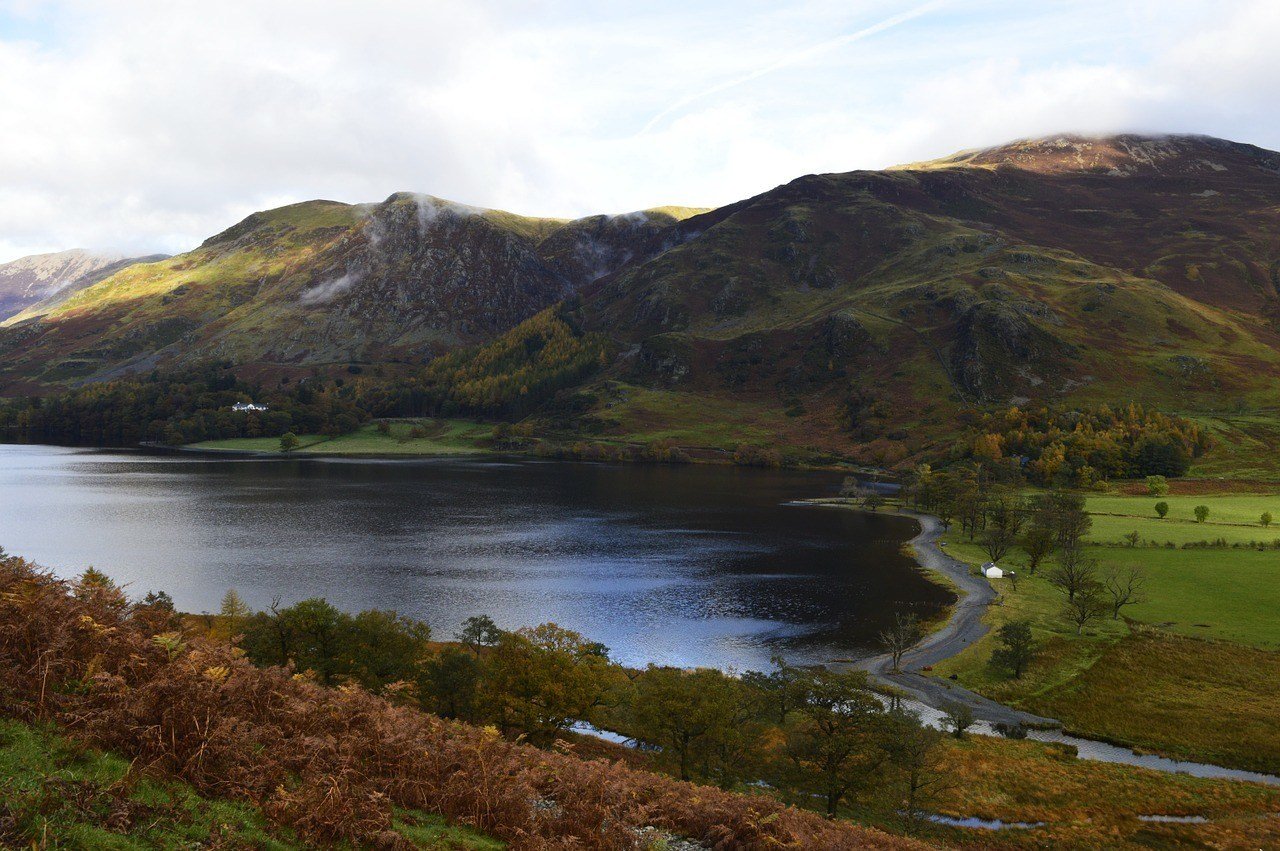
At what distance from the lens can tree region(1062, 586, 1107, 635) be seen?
8406 cm

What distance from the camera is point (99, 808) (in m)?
11.1

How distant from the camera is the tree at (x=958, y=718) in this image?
57.8m

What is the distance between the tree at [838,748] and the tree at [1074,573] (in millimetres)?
61764

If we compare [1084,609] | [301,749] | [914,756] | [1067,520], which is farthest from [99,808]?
[1067,520]

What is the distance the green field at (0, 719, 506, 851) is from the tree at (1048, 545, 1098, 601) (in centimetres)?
10002

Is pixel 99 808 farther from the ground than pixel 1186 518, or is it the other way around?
pixel 99 808

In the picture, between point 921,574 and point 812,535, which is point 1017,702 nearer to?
point 921,574

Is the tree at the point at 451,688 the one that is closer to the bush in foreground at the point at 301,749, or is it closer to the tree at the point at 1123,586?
the bush in foreground at the point at 301,749

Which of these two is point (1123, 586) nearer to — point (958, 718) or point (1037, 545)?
point (1037, 545)

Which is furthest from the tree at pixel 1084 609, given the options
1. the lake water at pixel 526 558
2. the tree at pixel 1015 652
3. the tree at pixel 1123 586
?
the lake water at pixel 526 558

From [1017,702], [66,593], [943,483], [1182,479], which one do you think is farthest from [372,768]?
[1182,479]

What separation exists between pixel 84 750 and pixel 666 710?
3683cm

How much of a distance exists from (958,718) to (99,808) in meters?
61.4

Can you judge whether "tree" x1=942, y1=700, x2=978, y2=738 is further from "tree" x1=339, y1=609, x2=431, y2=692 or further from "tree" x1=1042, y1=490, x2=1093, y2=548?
"tree" x1=1042, y1=490, x2=1093, y2=548
